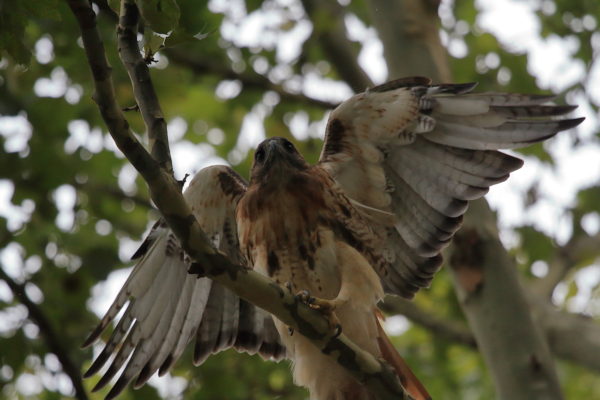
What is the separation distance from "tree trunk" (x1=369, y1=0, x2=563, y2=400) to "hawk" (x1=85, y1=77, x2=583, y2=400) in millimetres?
206

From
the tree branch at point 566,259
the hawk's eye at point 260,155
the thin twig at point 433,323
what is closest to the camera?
the hawk's eye at point 260,155

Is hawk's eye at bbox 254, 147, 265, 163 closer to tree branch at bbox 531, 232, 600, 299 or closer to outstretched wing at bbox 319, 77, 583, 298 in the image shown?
outstretched wing at bbox 319, 77, 583, 298

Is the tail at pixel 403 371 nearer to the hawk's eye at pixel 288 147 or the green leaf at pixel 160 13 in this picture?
the hawk's eye at pixel 288 147

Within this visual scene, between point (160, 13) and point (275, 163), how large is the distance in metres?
2.26

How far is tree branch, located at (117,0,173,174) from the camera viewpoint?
2621mm

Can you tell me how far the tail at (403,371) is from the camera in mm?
4227

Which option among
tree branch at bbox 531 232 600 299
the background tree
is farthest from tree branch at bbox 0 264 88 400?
tree branch at bbox 531 232 600 299

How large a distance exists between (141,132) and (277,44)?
1.50 metres

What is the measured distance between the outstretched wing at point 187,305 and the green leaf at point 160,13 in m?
2.48

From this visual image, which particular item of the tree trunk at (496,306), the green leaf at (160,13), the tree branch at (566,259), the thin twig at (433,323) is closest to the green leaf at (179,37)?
the green leaf at (160,13)

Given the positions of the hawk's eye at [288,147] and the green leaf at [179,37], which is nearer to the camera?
the green leaf at [179,37]

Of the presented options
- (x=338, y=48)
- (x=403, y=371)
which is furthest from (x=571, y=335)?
(x=338, y=48)

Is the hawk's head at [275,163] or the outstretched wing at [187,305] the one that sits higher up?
the hawk's head at [275,163]

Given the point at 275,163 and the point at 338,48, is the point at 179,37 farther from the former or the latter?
the point at 338,48
